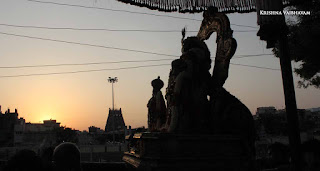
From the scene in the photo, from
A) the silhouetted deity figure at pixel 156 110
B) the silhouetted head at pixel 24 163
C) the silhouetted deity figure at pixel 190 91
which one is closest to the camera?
the silhouetted head at pixel 24 163

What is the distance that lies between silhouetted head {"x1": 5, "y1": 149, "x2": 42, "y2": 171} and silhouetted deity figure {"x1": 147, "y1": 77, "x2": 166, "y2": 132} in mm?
2855

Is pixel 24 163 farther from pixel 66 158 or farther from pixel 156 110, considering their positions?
pixel 156 110

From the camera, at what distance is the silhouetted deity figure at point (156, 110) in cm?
485

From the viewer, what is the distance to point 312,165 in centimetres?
305

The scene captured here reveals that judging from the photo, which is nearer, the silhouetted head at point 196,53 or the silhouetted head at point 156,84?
the silhouetted head at point 196,53

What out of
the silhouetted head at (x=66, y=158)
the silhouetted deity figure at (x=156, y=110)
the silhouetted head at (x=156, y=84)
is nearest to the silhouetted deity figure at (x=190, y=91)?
the silhouetted deity figure at (x=156, y=110)

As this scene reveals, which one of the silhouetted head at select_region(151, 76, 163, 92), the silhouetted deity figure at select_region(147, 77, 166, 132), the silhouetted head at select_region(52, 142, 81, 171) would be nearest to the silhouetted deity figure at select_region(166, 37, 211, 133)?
the silhouetted deity figure at select_region(147, 77, 166, 132)

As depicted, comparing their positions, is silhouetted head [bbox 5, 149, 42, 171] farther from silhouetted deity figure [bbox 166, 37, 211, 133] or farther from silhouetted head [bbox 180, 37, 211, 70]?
silhouetted head [bbox 180, 37, 211, 70]

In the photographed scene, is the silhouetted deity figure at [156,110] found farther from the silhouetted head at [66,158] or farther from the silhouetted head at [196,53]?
the silhouetted head at [66,158]

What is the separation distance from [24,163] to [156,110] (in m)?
3.27

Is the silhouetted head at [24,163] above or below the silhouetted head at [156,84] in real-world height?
below

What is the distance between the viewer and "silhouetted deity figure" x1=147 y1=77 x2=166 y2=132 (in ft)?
15.9

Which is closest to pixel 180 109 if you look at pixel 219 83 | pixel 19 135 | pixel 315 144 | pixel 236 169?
pixel 219 83

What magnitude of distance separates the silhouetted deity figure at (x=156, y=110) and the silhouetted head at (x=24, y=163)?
2.85 m
